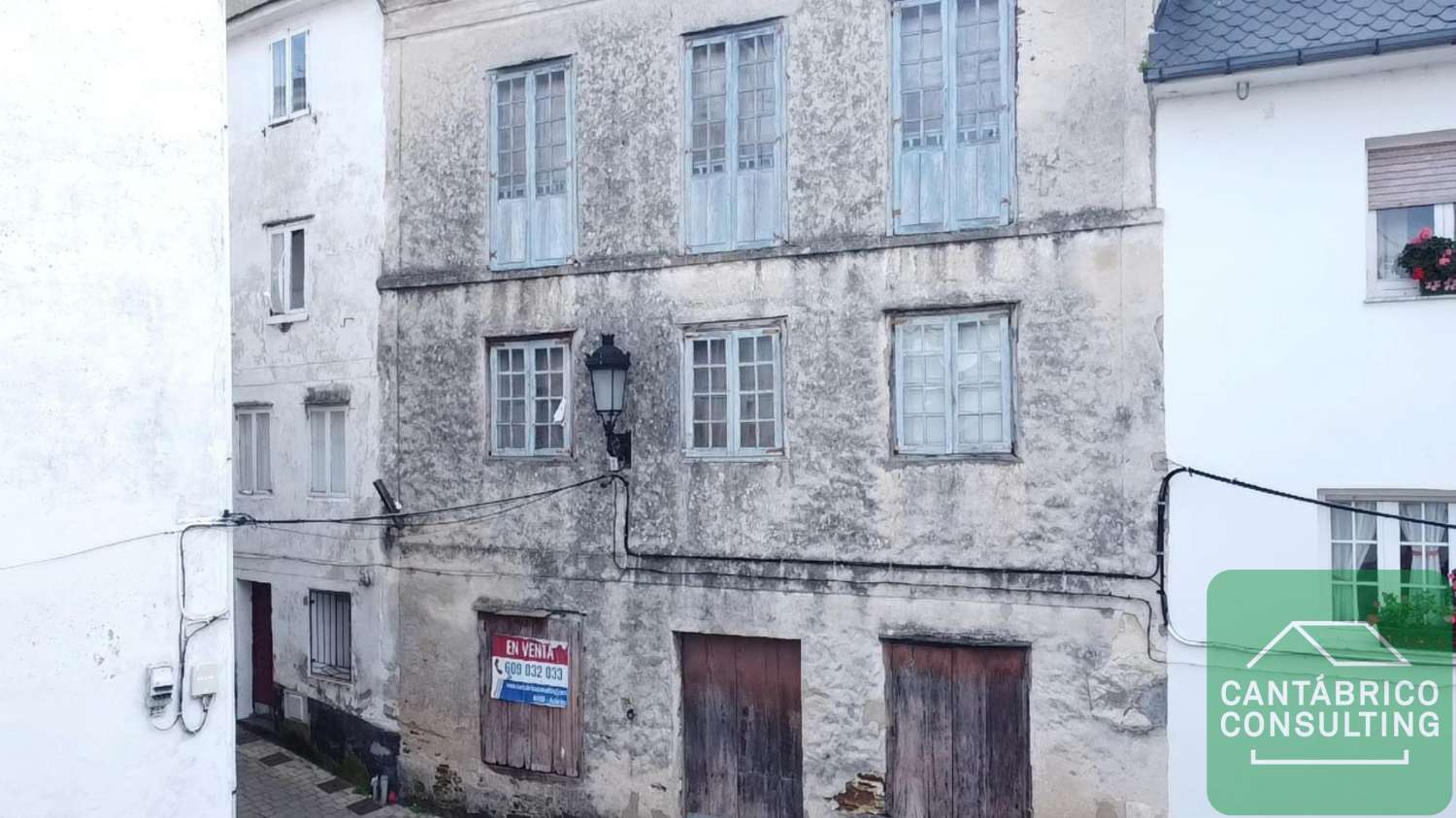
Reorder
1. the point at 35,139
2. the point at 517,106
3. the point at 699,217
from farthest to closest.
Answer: the point at 517,106
the point at 699,217
the point at 35,139

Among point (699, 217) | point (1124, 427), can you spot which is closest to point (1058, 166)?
point (1124, 427)

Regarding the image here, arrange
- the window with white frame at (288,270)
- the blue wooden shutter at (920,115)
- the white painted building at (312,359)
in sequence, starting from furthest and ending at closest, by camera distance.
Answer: the window with white frame at (288,270) → the white painted building at (312,359) → the blue wooden shutter at (920,115)

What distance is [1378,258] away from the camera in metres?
8.72

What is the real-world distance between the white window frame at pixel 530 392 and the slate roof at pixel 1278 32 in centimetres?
610

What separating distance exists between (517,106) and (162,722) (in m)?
6.76

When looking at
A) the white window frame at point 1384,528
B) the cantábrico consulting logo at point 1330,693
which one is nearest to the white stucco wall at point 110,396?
the cantábrico consulting logo at point 1330,693

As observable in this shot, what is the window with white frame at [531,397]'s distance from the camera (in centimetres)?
1169

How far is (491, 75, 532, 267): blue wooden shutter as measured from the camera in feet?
39.0

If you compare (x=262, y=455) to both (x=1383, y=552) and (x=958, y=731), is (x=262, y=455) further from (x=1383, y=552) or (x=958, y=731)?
(x=1383, y=552)

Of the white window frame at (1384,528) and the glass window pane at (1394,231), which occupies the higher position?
the glass window pane at (1394,231)

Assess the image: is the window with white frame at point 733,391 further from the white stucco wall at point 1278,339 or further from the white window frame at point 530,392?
the white stucco wall at point 1278,339

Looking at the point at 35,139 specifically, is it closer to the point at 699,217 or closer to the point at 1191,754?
the point at 699,217

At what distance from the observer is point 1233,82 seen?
879 centimetres

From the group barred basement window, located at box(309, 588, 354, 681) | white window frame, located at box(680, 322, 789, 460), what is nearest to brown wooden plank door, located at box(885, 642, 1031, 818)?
white window frame, located at box(680, 322, 789, 460)
